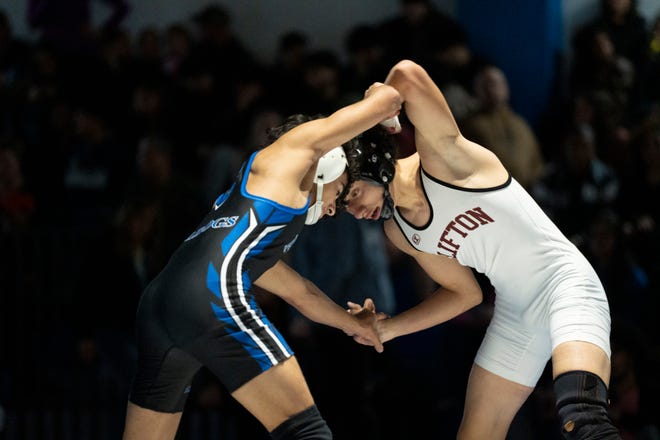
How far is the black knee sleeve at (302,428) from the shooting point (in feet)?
13.9

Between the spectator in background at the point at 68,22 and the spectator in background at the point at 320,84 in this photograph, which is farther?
the spectator in background at the point at 68,22

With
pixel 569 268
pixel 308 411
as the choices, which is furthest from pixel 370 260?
pixel 308 411

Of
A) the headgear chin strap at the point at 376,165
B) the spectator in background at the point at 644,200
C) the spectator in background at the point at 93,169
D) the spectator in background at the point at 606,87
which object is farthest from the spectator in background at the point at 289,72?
the headgear chin strap at the point at 376,165

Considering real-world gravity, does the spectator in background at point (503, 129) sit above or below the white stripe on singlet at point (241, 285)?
below

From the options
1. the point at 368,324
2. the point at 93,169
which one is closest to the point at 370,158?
the point at 368,324

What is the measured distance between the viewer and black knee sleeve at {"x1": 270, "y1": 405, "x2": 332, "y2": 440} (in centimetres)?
424

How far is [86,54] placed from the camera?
9.99 meters

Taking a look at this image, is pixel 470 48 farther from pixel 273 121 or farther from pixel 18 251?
pixel 18 251

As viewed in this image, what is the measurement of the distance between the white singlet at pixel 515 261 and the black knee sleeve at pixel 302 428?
1.05 metres

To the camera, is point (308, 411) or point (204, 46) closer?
point (308, 411)

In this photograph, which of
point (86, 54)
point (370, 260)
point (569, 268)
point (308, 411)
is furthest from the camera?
point (86, 54)

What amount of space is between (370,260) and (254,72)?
2.07 meters

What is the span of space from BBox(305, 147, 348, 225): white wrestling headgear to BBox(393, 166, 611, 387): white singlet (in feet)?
1.31

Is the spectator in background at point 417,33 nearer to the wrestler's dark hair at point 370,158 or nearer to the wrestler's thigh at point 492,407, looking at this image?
the wrestler's dark hair at point 370,158
